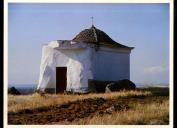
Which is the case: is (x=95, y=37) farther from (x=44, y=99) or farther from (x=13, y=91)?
(x=13, y=91)

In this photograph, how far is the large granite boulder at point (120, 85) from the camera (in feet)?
32.9

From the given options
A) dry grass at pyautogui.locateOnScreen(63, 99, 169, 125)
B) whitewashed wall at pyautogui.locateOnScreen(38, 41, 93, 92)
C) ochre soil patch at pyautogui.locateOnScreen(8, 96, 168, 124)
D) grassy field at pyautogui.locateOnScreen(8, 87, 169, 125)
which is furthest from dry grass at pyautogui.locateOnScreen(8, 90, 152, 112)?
dry grass at pyautogui.locateOnScreen(63, 99, 169, 125)

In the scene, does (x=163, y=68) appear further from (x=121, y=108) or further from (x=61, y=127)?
(x=61, y=127)

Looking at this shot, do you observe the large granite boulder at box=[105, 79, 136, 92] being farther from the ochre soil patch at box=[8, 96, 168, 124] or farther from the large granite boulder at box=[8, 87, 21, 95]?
the large granite boulder at box=[8, 87, 21, 95]

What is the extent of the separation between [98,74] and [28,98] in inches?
72.3

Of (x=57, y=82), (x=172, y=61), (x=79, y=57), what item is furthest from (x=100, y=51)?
(x=172, y=61)

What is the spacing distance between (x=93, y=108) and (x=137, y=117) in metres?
1.03

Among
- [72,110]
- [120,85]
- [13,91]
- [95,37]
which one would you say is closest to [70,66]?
[95,37]

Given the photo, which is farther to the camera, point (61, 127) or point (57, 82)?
point (57, 82)

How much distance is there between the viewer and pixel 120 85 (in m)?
10.3

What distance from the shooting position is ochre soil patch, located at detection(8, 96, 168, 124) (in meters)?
8.77

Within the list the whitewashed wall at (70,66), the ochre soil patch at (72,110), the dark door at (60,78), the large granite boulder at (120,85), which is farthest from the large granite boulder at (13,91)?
the large granite boulder at (120,85)

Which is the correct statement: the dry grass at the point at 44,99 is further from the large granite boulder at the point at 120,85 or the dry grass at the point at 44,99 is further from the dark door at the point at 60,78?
the dark door at the point at 60,78

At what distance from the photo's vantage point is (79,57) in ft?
35.1
